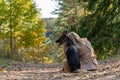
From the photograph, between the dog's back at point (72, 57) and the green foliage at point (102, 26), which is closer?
the dog's back at point (72, 57)

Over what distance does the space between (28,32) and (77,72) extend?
1360 inches

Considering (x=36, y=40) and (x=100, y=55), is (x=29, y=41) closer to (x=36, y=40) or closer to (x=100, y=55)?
(x=36, y=40)

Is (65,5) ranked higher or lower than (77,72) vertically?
higher

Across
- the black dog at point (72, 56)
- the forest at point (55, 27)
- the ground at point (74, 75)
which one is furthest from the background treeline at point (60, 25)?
the black dog at point (72, 56)

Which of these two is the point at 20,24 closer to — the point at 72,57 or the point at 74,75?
the point at 72,57

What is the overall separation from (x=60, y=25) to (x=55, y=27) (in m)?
0.97

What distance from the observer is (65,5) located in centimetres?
5625

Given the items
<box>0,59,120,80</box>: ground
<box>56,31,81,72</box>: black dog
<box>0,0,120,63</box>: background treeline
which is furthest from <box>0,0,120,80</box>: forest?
<box>56,31,81,72</box>: black dog

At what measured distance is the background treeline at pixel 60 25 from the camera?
28.4m

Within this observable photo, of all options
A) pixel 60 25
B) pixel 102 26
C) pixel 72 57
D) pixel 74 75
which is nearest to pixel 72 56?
pixel 72 57

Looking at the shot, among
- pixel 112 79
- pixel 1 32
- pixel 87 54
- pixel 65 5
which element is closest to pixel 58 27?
pixel 65 5

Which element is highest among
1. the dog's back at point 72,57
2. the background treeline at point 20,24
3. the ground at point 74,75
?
the background treeline at point 20,24

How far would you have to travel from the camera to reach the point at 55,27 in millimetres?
55281

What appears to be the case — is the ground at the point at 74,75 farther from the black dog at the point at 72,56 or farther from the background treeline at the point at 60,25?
the background treeline at the point at 60,25
